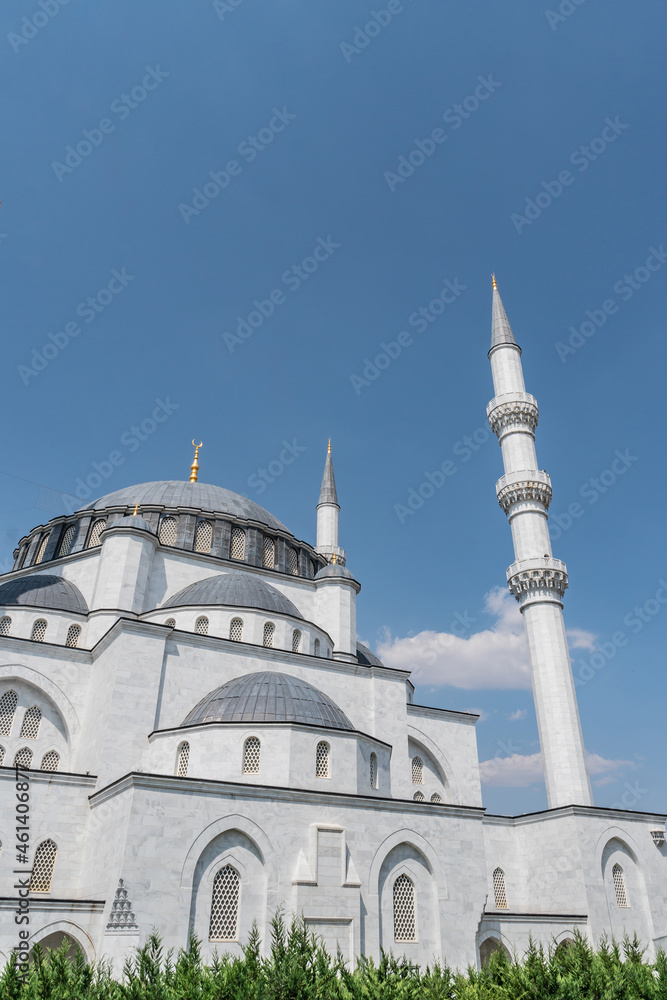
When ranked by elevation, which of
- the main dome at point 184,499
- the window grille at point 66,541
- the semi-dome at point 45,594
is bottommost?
the semi-dome at point 45,594

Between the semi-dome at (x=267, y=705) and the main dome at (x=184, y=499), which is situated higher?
the main dome at (x=184, y=499)

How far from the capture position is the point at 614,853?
822 inches

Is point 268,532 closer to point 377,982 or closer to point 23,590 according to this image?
point 23,590

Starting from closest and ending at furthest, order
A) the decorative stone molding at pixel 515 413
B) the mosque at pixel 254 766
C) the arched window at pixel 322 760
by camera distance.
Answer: the mosque at pixel 254 766
the arched window at pixel 322 760
the decorative stone molding at pixel 515 413

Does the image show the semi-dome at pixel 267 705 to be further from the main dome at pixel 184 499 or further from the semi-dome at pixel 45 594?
the main dome at pixel 184 499

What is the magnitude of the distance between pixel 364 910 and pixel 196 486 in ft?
57.2

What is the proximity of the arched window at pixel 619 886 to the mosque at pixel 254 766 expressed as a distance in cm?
8

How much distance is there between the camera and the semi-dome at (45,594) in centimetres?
1986

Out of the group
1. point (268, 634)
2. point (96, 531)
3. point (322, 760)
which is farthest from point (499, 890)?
point (96, 531)

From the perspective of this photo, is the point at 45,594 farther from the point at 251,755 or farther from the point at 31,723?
the point at 251,755

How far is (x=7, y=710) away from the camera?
57.4 ft

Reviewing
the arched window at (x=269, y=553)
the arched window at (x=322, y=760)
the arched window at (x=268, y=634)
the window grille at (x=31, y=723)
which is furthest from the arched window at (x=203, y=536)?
the arched window at (x=322, y=760)

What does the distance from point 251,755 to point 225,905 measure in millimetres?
2888

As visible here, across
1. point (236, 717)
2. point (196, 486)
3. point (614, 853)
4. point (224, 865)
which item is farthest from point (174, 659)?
point (614, 853)
